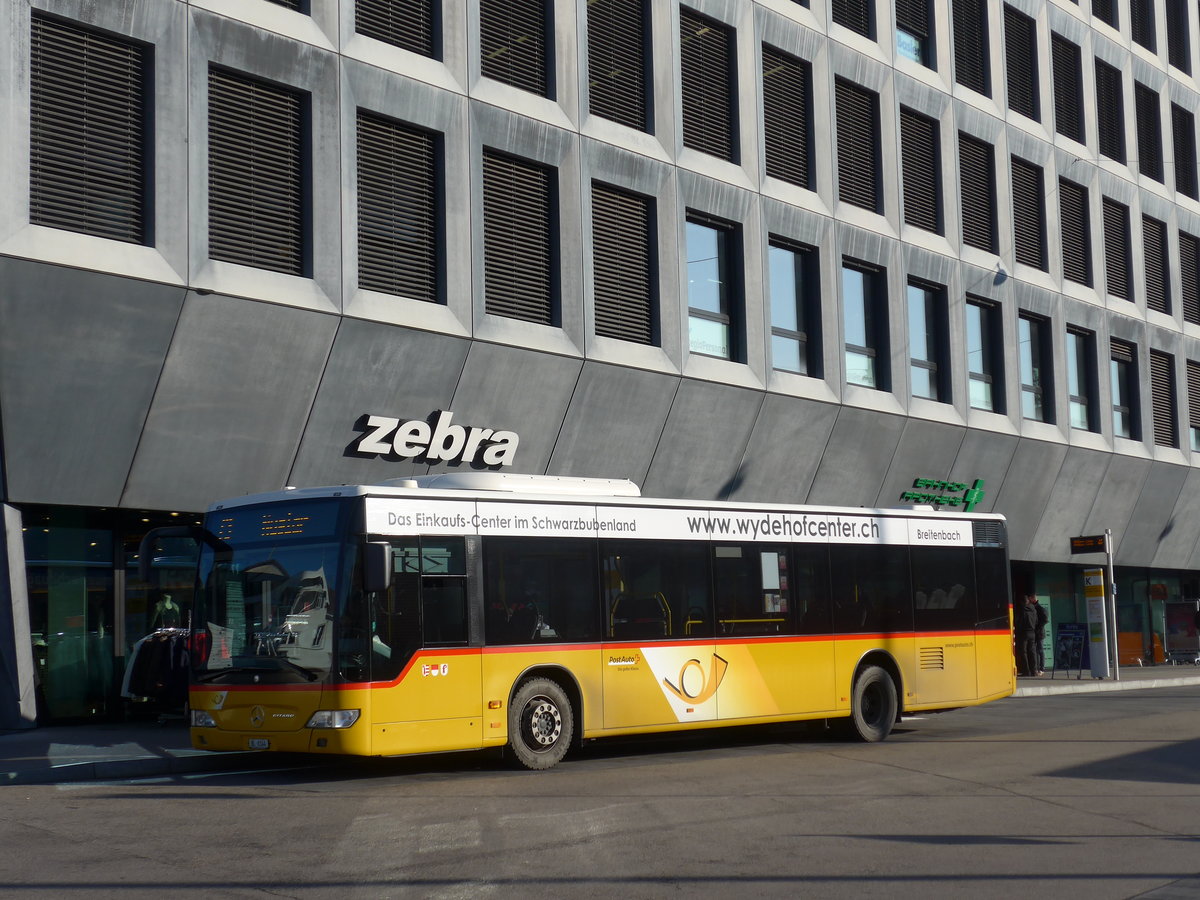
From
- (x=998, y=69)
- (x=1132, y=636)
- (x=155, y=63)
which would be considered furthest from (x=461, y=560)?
(x=1132, y=636)

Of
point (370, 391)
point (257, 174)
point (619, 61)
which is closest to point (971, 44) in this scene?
point (619, 61)

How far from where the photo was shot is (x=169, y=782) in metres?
13.5

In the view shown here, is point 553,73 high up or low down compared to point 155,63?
up

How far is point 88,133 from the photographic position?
56.9 feet

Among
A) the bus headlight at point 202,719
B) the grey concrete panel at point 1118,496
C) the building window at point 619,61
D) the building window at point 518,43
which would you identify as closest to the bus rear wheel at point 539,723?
the bus headlight at point 202,719

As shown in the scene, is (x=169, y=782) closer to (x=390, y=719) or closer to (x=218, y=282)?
(x=390, y=719)

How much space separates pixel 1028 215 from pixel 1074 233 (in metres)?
2.27

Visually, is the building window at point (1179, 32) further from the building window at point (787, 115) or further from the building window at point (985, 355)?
the building window at point (787, 115)

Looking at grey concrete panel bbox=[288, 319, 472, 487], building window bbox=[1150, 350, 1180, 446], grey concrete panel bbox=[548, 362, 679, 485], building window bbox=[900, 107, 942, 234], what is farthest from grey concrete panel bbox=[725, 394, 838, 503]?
building window bbox=[1150, 350, 1180, 446]

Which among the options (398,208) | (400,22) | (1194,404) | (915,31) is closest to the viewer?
(398,208)

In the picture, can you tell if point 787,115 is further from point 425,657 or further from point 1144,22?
point 1144,22

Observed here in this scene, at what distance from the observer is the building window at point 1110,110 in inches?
1471

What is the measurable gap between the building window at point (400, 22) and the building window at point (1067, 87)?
64.8 ft

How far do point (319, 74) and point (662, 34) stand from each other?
746cm
